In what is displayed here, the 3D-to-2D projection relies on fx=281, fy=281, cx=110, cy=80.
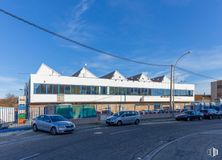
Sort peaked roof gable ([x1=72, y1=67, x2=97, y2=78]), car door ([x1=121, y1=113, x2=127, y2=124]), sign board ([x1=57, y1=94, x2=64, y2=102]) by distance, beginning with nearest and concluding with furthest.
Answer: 1. car door ([x1=121, y1=113, x2=127, y2=124])
2. sign board ([x1=57, y1=94, x2=64, y2=102])
3. peaked roof gable ([x1=72, y1=67, x2=97, y2=78])

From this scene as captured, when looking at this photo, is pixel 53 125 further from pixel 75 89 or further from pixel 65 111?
pixel 75 89

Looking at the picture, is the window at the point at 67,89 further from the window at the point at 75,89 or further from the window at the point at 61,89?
the window at the point at 75,89

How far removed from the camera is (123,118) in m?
29.9

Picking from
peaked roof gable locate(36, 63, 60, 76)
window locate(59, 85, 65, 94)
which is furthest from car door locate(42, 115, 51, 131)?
peaked roof gable locate(36, 63, 60, 76)

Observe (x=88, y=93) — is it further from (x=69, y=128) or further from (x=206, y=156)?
(x=206, y=156)

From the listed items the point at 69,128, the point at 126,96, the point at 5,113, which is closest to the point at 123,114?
the point at 69,128

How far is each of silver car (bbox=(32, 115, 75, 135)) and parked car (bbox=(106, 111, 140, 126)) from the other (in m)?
7.97

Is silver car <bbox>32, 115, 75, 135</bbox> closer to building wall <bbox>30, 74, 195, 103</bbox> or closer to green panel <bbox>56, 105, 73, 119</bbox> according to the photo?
green panel <bbox>56, 105, 73, 119</bbox>

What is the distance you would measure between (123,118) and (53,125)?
1045 cm

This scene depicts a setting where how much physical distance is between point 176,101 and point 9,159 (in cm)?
7758

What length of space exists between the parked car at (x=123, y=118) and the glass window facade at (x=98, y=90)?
112ft

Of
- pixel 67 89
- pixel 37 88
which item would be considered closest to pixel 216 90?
pixel 67 89

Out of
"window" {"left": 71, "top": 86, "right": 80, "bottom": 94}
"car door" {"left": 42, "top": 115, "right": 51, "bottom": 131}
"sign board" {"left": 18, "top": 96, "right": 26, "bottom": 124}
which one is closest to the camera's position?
"car door" {"left": 42, "top": 115, "right": 51, "bottom": 131}

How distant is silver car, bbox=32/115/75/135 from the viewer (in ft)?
68.7
